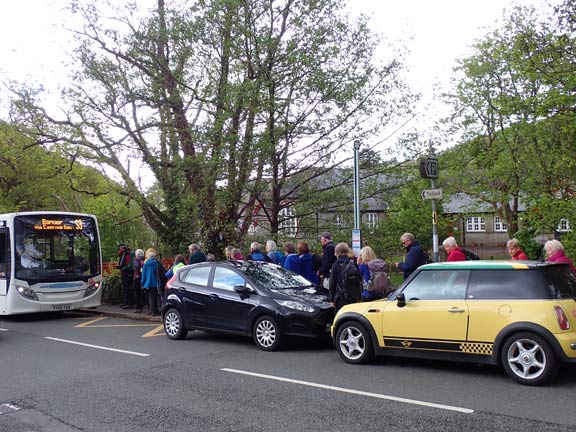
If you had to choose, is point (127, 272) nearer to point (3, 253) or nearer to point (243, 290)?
point (3, 253)

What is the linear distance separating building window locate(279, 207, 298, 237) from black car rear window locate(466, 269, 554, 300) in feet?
32.0

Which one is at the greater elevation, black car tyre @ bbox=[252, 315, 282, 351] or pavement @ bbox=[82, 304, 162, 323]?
black car tyre @ bbox=[252, 315, 282, 351]

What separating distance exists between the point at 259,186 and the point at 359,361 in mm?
8377

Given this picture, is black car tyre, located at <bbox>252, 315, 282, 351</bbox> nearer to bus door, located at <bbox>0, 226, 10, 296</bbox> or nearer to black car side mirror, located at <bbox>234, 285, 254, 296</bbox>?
black car side mirror, located at <bbox>234, 285, 254, 296</bbox>

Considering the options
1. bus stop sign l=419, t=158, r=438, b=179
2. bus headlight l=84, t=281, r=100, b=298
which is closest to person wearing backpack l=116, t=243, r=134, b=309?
bus headlight l=84, t=281, r=100, b=298

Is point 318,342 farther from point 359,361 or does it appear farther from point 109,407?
point 109,407

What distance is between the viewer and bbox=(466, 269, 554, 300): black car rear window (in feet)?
23.8

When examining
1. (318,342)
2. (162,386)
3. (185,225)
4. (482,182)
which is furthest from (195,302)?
(482,182)

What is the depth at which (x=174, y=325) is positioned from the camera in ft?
38.3

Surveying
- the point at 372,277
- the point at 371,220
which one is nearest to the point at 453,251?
the point at 372,277

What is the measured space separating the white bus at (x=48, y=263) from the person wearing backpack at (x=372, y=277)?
879cm

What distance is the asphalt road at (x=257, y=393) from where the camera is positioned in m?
5.84

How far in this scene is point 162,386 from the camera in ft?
24.8

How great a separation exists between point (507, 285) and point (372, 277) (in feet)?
10.0
